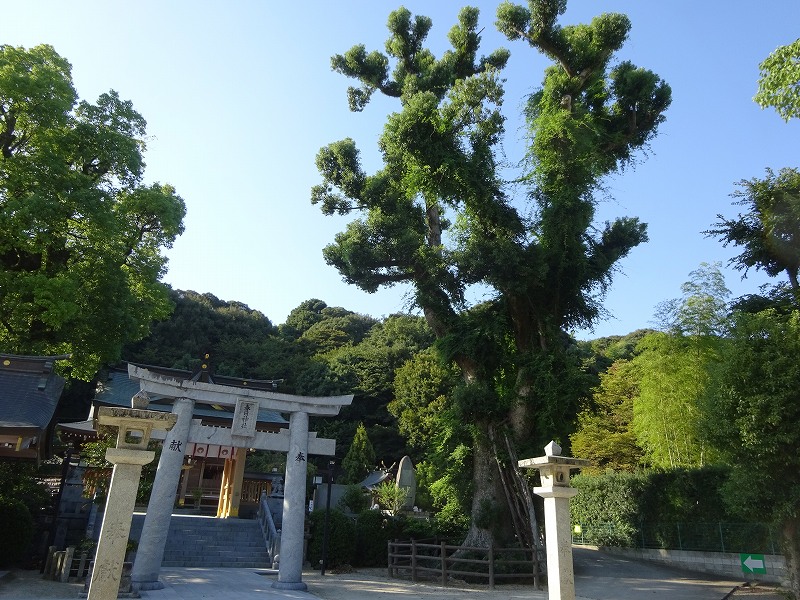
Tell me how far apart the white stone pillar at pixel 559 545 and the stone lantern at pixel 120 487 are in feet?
17.3

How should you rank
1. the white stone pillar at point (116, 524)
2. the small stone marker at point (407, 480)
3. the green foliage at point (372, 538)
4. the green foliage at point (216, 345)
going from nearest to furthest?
the white stone pillar at point (116, 524), the green foliage at point (372, 538), the small stone marker at point (407, 480), the green foliage at point (216, 345)

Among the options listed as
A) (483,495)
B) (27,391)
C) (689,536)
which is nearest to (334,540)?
(483,495)

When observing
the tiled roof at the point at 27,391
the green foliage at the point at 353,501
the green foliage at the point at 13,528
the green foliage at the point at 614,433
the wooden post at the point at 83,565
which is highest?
the green foliage at the point at 614,433

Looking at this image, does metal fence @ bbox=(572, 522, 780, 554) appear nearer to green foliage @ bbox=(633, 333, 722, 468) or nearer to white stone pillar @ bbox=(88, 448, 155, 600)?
→ green foliage @ bbox=(633, 333, 722, 468)

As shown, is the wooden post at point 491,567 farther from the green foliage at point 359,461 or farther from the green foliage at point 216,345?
the green foliage at point 216,345

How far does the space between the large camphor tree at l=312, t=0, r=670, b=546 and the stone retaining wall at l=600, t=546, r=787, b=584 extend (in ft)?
18.2

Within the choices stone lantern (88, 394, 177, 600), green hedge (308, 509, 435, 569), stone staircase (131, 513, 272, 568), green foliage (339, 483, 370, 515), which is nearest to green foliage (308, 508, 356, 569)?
green hedge (308, 509, 435, 569)

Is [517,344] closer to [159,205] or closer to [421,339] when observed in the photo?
[159,205]

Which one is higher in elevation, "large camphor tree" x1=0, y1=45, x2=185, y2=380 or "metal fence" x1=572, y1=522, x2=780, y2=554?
"large camphor tree" x1=0, y1=45, x2=185, y2=380

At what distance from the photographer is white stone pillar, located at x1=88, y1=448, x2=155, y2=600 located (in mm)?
6547

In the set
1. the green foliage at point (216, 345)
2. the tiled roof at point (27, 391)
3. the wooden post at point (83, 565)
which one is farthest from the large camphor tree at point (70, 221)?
the green foliage at point (216, 345)

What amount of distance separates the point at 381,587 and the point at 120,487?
795 cm

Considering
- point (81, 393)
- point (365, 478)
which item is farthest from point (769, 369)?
point (81, 393)

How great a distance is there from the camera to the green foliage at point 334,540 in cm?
1595
